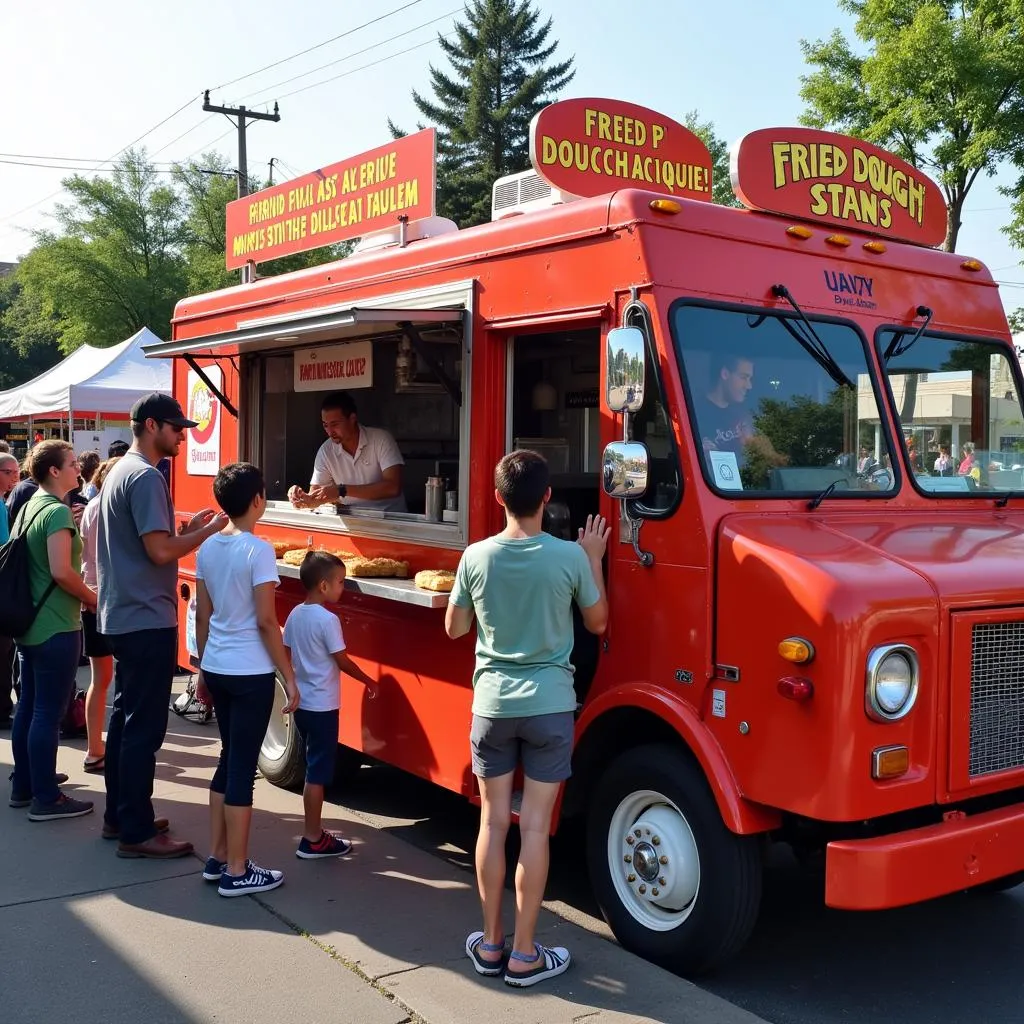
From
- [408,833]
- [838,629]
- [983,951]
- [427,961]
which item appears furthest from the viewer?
[408,833]

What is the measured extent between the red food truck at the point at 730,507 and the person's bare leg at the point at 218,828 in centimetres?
92

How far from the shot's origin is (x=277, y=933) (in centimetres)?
428

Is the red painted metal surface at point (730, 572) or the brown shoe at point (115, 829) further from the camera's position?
the brown shoe at point (115, 829)

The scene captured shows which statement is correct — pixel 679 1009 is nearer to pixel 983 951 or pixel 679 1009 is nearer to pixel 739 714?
pixel 739 714

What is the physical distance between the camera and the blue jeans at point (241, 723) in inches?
181

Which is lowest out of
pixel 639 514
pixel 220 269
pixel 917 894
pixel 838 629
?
pixel 917 894

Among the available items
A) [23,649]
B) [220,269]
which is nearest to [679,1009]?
[23,649]

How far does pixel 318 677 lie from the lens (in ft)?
17.1

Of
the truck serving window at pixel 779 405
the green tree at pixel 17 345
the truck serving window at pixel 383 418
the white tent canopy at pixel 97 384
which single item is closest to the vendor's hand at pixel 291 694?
the truck serving window at pixel 383 418

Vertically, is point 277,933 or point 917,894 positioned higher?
point 917,894

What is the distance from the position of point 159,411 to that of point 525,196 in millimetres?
2024

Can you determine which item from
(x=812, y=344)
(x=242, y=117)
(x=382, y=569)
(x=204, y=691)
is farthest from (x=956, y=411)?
(x=242, y=117)

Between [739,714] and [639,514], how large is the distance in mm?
829

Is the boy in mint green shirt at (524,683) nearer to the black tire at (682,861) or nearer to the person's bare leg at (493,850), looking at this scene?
the person's bare leg at (493,850)
